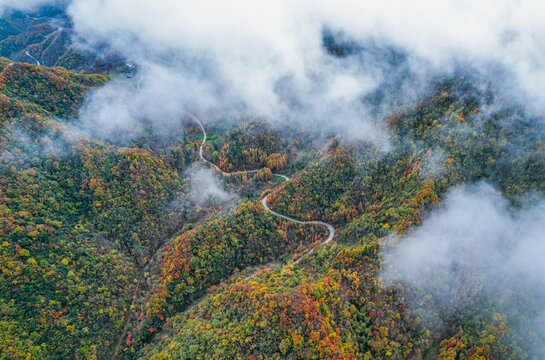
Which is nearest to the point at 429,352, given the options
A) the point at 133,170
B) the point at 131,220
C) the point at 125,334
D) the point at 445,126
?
the point at 445,126

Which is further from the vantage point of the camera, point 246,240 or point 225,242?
point 246,240

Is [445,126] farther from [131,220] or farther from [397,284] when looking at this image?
[131,220]

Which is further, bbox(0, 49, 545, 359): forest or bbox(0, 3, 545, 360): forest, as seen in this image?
bbox(0, 3, 545, 360): forest

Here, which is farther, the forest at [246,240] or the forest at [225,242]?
the forest at [246,240]

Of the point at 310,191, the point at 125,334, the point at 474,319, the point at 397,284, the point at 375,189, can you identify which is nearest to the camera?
the point at 474,319

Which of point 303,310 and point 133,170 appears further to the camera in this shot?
point 133,170

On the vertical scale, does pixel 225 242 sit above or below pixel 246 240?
below

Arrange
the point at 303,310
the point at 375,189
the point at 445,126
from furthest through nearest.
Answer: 1. the point at 375,189
2. the point at 445,126
3. the point at 303,310

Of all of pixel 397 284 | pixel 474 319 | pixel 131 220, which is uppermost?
pixel 474 319

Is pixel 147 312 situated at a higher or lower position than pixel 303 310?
lower

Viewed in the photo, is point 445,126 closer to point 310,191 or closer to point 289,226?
point 310,191
